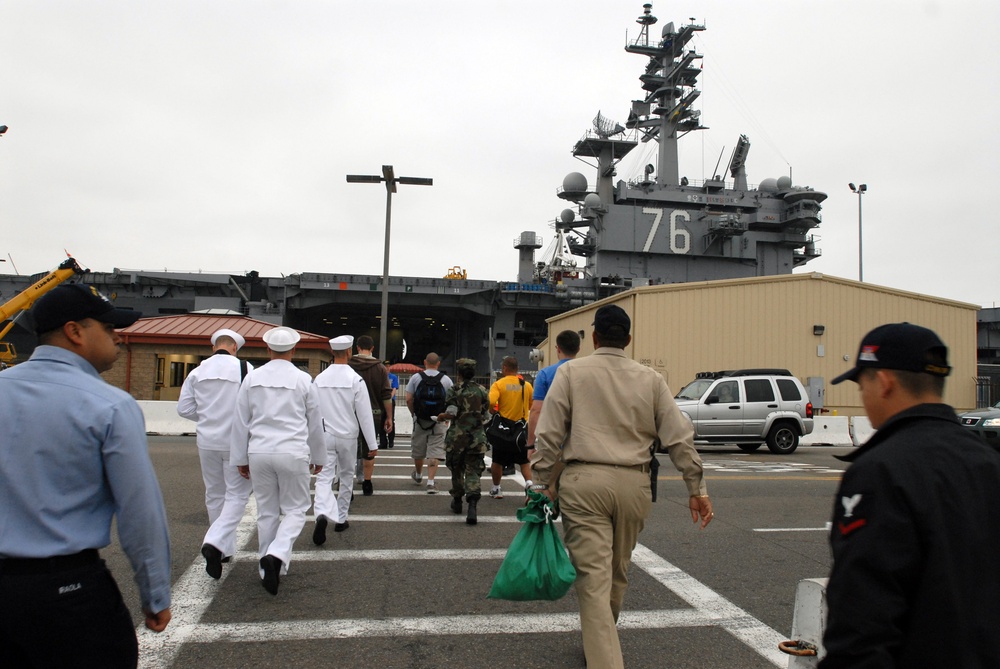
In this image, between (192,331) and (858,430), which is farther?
(192,331)

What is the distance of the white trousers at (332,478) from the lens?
7.21 metres

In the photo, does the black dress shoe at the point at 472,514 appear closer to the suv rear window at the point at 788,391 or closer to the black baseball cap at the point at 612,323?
the black baseball cap at the point at 612,323

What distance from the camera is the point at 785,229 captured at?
49906 millimetres

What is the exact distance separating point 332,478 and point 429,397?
2617mm

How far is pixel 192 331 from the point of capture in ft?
83.4

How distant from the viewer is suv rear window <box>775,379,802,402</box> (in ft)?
57.5

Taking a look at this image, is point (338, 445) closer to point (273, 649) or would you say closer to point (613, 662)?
point (273, 649)

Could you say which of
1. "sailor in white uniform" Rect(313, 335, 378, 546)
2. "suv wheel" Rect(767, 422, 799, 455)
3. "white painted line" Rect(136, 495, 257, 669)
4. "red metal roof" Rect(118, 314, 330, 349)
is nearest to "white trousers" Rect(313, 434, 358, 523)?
"sailor in white uniform" Rect(313, 335, 378, 546)

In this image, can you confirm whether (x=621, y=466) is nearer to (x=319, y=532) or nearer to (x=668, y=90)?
(x=319, y=532)

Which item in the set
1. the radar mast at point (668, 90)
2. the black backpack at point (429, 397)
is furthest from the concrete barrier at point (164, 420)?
the radar mast at point (668, 90)

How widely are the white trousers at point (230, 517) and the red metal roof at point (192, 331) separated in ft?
57.4

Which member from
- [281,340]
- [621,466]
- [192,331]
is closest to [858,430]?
[281,340]

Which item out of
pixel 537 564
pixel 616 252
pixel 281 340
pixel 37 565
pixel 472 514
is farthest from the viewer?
pixel 616 252

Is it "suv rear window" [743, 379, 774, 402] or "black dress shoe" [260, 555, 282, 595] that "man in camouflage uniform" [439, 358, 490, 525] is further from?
"suv rear window" [743, 379, 774, 402]
